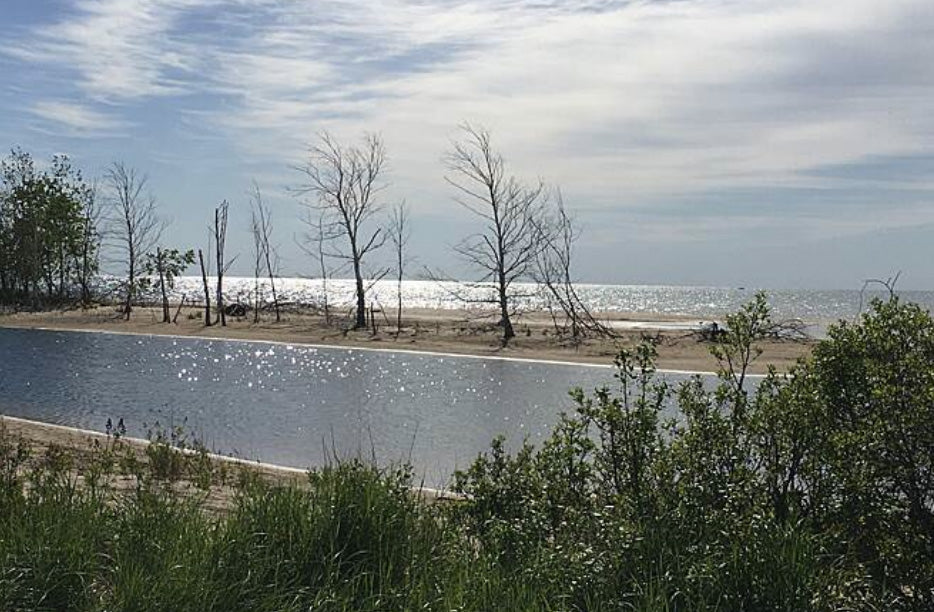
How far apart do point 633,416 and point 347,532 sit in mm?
1735

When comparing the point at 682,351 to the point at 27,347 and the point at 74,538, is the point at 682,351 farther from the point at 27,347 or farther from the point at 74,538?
the point at 74,538

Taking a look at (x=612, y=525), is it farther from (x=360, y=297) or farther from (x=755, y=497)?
(x=360, y=297)

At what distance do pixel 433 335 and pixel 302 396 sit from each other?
16750mm

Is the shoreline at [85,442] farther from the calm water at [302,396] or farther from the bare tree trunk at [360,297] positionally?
the bare tree trunk at [360,297]

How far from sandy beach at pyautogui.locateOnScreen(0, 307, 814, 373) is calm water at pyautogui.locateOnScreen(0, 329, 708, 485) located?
2385mm

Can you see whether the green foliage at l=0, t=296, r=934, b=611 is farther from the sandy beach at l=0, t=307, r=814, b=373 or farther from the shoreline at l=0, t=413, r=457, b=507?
the sandy beach at l=0, t=307, r=814, b=373

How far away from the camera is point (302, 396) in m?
22.5

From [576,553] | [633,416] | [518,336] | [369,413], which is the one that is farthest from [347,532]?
[518,336]

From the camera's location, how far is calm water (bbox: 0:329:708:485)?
1612cm

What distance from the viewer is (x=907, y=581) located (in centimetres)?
505

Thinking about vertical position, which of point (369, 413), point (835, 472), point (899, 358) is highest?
point (899, 358)

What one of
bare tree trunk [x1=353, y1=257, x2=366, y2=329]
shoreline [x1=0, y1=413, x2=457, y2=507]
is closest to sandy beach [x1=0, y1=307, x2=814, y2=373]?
bare tree trunk [x1=353, y1=257, x2=366, y2=329]

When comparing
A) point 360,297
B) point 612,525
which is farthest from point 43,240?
point 612,525

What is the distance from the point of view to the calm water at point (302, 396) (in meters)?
16.1
